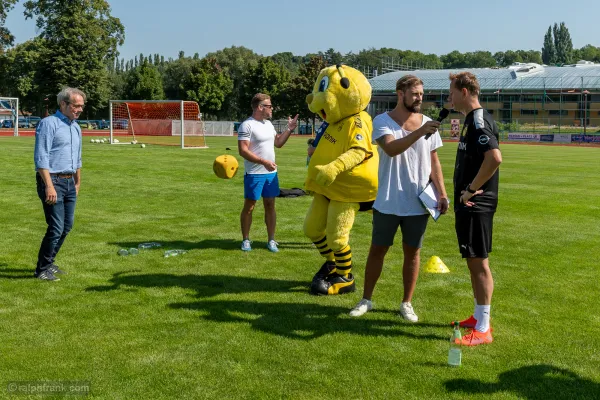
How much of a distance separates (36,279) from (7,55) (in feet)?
217

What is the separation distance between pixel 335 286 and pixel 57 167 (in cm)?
333

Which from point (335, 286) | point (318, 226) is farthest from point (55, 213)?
point (335, 286)

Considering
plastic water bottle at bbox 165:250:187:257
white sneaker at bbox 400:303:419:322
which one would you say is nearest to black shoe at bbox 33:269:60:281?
plastic water bottle at bbox 165:250:187:257

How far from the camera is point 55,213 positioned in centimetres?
664

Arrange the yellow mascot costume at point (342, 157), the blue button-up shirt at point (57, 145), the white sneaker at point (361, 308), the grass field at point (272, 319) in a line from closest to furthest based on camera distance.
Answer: the grass field at point (272, 319) < the white sneaker at point (361, 308) < the yellow mascot costume at point (342, 157) < the blue button-up shirt at point (57, 145)

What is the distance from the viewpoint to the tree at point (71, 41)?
5972 centimetres

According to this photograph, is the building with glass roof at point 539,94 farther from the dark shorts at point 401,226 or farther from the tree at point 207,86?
the dark shorts at point 401,226

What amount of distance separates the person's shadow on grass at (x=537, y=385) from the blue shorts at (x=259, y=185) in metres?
4.47

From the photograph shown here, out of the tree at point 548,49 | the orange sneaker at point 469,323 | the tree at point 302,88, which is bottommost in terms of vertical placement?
the orange sneaker at point 469,323

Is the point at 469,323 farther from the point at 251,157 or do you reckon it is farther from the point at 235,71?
the point at 235,71

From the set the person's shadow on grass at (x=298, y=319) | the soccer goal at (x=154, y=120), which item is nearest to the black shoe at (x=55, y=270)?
the person's shadow on grass at (x=298, y=319)

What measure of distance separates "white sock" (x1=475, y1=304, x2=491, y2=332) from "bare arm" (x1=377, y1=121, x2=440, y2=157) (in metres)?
1.48

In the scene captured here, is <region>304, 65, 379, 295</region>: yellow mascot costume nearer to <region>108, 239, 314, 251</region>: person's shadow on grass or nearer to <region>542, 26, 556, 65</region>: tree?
<region>108, 239, 314, 251</region>: person's shadow on grass

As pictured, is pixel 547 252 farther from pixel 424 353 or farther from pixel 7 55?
pixel 7 55
